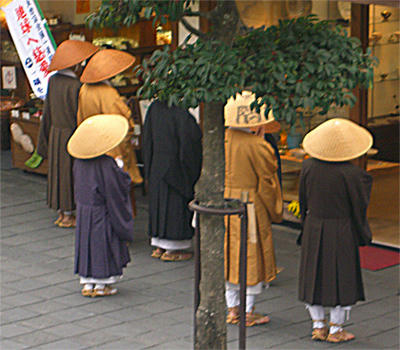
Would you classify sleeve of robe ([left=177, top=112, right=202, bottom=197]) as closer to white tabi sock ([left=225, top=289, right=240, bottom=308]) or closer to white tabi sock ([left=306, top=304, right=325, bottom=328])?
white tabi sock ([left=225, top=289, right=240, bottom=308])

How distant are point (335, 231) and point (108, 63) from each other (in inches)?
122

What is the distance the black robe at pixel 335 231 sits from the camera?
6.10 meters

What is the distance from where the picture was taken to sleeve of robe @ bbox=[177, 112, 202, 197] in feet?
25.7

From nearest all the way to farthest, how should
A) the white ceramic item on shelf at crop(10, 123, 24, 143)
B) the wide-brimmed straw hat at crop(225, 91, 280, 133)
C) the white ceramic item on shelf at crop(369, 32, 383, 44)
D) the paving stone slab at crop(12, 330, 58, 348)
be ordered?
1. the paving stone slab at crop(12, 330, 58, 348)
2. the wide-brimmed straw hat at crop(225, 91, 280, 133)
3. the white ceramic item on shelf at crop(369, 32, 383, 44)
4. the white ceramic item on shelf at crop(10, 123, 24, 143)

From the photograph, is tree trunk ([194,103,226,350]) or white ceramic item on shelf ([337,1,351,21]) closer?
tree trunk ([194,103,226,350])

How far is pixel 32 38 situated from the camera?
768 centimetres

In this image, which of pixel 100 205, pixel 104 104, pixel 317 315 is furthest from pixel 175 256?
pixel 317 315

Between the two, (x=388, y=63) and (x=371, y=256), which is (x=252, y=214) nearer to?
(x=371, y=256)

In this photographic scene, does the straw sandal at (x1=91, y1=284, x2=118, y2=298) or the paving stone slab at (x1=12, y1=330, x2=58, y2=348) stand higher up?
the straw sandal at (x1=91, y1=284, x2=118, y2=298)

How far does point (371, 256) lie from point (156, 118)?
2543 millimetres

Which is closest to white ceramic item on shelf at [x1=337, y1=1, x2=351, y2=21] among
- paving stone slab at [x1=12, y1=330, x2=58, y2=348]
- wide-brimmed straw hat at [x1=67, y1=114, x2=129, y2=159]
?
wide-brimmed straw hat at [x1=67, y1=114, x2=129, y2=159]

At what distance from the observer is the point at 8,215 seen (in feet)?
31.7

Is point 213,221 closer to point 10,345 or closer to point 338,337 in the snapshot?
point 338,337

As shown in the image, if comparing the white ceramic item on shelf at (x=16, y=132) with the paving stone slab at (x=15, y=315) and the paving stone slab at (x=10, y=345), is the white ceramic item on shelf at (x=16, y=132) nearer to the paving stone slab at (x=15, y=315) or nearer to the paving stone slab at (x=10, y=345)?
the paving stone slab at (x=15, y=315)
